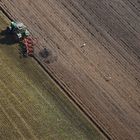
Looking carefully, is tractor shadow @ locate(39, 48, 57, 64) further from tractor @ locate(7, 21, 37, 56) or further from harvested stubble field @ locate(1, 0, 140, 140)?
tractor @ locate(7, 21, 37, 56)

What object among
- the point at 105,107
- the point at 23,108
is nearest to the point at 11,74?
the point at 23,108

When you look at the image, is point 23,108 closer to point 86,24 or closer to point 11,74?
point 11,74

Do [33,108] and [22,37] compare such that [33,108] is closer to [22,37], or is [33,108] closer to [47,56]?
[47,56]

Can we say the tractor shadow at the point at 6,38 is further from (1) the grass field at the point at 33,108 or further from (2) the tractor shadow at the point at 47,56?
(2) the tractor shadow at the point at 47,56

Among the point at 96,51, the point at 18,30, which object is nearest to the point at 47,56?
the point at 18,30

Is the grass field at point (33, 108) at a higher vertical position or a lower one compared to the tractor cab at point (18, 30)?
lower

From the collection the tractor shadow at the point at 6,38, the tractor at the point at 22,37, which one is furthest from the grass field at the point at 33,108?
the tractor shadow at the point at 6,38
